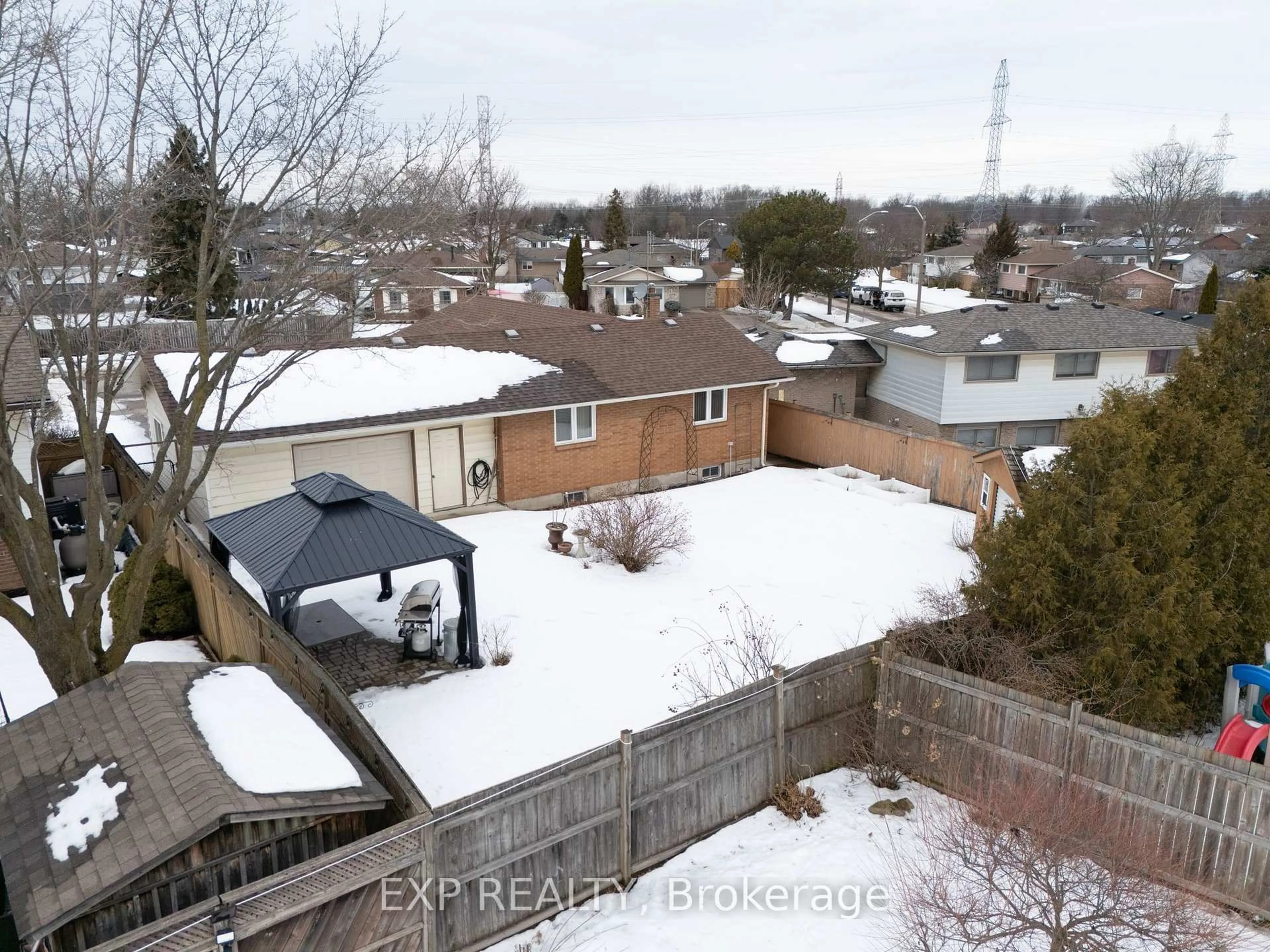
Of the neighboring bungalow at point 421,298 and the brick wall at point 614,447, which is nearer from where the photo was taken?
the brick wall at point 614,447

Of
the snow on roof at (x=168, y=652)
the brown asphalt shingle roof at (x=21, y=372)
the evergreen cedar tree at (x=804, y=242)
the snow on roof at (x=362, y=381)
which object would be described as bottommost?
the snow on roof at (x=168, y=652)

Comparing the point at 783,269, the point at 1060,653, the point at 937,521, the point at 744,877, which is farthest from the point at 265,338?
the point at 783,269

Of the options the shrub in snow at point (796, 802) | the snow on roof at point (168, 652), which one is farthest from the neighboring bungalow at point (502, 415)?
the shrub in snow at point (796, 802)

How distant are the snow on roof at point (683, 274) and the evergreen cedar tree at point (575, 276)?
7.88 m

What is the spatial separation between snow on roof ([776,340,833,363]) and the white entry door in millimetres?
12402

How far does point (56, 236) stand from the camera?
9117mm

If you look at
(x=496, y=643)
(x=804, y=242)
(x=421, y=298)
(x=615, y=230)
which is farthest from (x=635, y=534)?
(x=615, y=230)

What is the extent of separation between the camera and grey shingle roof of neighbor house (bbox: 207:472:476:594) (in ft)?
34.2

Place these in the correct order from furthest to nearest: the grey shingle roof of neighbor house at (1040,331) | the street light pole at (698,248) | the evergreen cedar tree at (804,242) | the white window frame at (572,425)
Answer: the street light pole at (698,248)
the evergreen cedar tree at (804,242)
the grey shingle roof of neighbor house at (1040,331)
the white window frame at (572,425)

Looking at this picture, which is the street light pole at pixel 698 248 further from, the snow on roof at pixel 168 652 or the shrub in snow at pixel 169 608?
the snow on roof at pixel 168 652

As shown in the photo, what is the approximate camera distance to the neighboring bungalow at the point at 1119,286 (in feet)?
210

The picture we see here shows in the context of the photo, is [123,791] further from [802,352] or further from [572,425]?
[802,352]

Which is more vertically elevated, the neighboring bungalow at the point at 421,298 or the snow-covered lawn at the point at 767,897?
the neighboring bungalow at the point at 421,298

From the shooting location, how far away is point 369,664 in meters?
12.4
